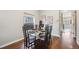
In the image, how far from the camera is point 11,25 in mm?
1964

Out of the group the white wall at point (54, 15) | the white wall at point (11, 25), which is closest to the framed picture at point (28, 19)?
the white wall at point (11, 25)

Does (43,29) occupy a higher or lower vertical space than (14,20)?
lower

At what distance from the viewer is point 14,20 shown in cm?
197

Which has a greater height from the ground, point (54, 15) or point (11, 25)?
point (54, 15)

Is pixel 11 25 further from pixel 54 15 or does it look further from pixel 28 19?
pixel 54 15

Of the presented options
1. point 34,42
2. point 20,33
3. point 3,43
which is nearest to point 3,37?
point 3,43

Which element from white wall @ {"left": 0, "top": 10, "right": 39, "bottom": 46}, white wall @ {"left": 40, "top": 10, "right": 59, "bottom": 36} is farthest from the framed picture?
white wall @ {"left": 40, "top": 10, "right": 59, "bottom": 36}

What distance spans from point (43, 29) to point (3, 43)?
2.24 ft

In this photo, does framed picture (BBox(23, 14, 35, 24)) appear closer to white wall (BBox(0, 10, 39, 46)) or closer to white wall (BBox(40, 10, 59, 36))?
white wall (BBox(0, 10, 39, 46))

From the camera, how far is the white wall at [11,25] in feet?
6.41

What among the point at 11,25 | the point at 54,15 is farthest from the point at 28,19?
the point at 54,15

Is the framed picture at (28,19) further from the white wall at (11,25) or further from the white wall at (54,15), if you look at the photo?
the white wall at (54,15)

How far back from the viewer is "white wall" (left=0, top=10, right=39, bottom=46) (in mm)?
1953
